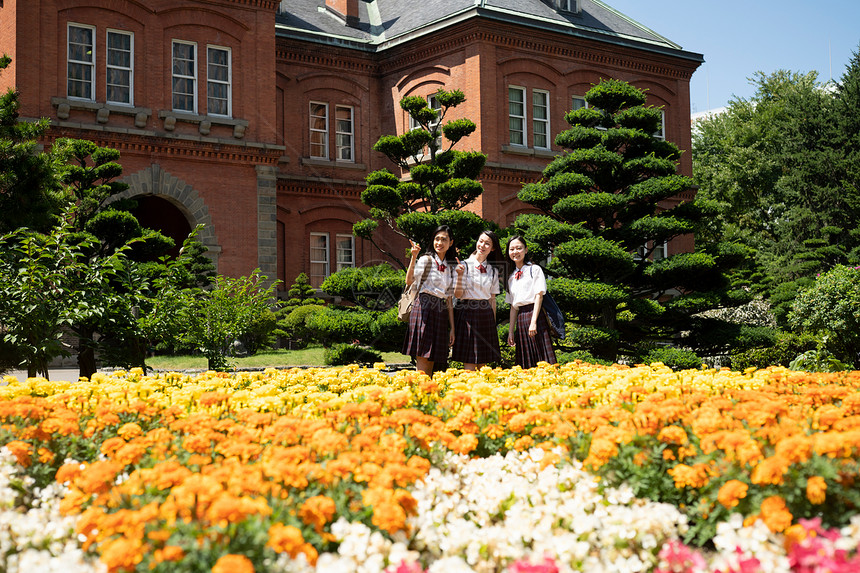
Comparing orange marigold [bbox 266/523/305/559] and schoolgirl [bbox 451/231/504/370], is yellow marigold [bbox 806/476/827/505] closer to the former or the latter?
orange marigold [bbox 266/523/305/559]

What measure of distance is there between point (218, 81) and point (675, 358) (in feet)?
49.9

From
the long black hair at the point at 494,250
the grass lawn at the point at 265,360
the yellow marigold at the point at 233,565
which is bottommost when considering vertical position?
the grass lawn at the point at 265,360

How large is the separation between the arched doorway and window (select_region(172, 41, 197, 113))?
3.36 meters

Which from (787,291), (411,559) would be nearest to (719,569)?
(411,559)

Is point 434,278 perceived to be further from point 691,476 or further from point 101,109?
point 101,109

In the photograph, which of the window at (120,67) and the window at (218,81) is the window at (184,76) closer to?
the window at (218,81)

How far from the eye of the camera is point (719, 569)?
8.02 feet

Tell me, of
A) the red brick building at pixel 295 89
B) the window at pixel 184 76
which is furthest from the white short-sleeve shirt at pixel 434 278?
the window at pixel 184 76

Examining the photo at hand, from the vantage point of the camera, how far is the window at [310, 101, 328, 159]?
83.0ft

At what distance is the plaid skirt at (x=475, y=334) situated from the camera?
820 cm

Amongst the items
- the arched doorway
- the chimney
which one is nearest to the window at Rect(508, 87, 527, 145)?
the chimney

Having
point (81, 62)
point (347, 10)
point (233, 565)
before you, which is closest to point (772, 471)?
point (233, 565)

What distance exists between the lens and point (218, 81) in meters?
21.5

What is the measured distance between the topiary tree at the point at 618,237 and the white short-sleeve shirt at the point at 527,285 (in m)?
3.55
